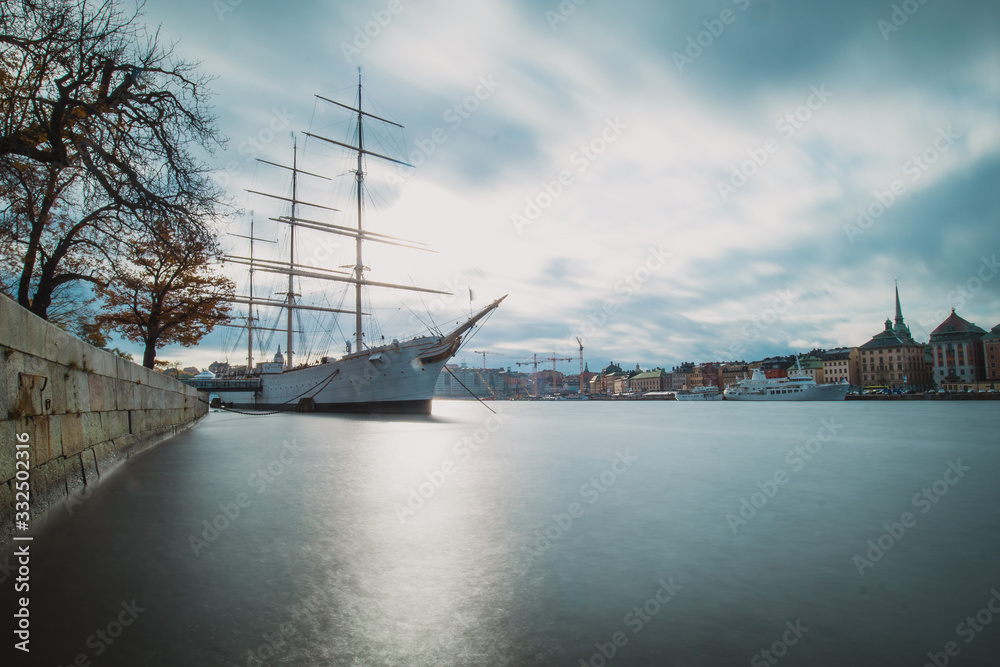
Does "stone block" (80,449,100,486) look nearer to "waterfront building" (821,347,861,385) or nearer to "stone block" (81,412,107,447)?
"stone block" (81,412,107,447)

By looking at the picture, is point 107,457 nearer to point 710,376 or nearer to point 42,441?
point 42,441

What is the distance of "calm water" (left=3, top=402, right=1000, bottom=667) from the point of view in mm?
3307

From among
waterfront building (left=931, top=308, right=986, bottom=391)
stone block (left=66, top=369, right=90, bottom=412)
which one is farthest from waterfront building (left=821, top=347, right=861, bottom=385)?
stone block (left=66, top=369, right=90, bottom=412)

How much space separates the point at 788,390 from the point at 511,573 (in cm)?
11312

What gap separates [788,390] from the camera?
102500 mm

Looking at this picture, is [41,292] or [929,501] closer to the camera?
[929,501]

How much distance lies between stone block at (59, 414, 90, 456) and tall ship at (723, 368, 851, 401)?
364 feet

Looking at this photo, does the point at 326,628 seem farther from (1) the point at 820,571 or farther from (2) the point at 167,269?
(2) the point at 167,269

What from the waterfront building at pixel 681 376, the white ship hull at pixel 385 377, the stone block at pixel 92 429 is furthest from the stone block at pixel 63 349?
the waterfront building at pixel 681 376

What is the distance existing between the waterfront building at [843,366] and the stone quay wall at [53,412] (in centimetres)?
15558

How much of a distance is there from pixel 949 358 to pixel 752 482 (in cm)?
14471

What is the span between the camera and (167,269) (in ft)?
67.9

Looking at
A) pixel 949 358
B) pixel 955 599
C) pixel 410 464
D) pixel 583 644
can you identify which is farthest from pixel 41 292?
pixel 949 358

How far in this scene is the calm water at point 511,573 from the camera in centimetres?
331
